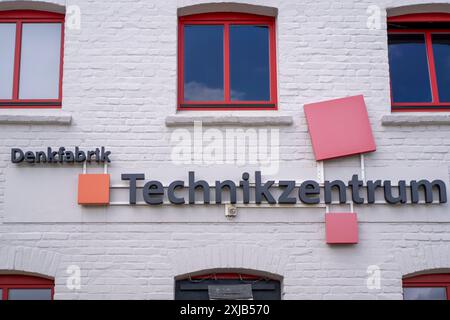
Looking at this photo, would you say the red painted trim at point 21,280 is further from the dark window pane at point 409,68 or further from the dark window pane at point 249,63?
the dark window pane at point 409,68

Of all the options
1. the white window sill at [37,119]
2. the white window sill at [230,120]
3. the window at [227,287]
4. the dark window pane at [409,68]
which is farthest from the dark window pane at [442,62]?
the white window sill at [37,119]

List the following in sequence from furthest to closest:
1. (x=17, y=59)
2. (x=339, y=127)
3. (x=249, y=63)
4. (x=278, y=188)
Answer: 1. (x=249, y=63)
2. (x=17, y=59)
3. (x=339, y=127)
4. (x=278, y=188)

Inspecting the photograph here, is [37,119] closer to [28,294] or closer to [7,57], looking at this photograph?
[7,57]

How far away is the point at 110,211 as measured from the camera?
8195 millimetres

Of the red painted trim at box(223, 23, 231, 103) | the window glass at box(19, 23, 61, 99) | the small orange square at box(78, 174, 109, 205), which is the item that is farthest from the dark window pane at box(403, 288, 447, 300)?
the window glass at box(19, 23, 61, 99)

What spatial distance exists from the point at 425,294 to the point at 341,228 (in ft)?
4.01

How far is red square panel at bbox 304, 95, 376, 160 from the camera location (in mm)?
8352

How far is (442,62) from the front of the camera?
9070mm

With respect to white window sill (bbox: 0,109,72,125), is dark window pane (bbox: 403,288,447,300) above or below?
below

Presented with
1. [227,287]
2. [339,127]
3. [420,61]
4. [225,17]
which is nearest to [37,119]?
[225,17]

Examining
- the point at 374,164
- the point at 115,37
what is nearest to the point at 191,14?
the point at 115,37

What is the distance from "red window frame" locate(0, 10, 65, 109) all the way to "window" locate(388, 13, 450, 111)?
13.3 feet

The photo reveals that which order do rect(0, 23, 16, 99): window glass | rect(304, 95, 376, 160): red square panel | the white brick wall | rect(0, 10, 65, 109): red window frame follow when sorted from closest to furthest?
the white brick wall < rect(304, 95, 376, 160): red square panel < rect(0, 10, 65, 109): red window frame < rect(0, 23, 16, 99): window glass

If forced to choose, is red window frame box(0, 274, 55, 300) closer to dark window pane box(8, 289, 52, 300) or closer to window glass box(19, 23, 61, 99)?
dark window pane box(8, 289, 52, 300)
